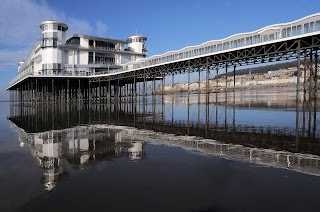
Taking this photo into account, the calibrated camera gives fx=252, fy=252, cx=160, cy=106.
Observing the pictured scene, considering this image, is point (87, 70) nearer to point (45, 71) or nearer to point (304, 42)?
point (45, 71)

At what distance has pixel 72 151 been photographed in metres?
11.7

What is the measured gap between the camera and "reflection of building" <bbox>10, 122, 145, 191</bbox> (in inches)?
→ 344

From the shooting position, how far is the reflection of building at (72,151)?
8.73 metres

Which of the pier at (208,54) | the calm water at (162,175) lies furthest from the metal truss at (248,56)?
the calm water at (162,175)

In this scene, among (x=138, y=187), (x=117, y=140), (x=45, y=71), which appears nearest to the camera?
(x=138, y=187)

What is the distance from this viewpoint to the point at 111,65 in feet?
221

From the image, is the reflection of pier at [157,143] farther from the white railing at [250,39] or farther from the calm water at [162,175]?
the white railing at [250,39]

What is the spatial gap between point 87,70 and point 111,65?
644cm

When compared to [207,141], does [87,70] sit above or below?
above

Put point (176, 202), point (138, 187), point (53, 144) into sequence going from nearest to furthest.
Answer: point (176, 202) → point (138, 187) → point (53, 144)

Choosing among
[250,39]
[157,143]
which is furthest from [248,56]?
[157,143]

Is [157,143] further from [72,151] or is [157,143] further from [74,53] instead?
[74,53]

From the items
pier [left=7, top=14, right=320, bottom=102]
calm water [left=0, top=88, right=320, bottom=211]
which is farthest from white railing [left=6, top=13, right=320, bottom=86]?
calm water [left=0, top=88, right=320, bottom=211]

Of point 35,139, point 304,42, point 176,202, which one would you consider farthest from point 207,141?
point 304,42
